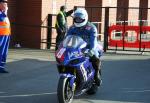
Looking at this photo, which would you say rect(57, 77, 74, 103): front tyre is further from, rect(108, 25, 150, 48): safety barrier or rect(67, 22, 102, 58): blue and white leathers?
rect(108, 25, 150, 48): safety barrier

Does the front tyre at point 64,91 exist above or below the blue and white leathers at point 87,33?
below

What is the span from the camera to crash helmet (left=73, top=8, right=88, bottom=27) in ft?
29.0

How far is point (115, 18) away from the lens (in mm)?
26266

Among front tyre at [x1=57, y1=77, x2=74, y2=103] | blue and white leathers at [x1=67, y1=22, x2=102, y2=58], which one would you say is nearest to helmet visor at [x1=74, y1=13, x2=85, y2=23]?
blue and white leathers at [x1=67, y1=22, x2=102, y2=58]

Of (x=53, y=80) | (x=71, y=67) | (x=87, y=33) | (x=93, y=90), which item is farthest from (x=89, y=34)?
(x=53, y=80)

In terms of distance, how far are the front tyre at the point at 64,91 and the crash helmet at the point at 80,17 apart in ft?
3.89

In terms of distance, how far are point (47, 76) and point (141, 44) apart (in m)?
8.12

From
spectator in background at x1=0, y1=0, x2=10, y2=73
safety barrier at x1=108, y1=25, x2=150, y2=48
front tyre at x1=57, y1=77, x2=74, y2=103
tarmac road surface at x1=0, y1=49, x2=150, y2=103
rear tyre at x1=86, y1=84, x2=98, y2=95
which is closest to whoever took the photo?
front tyre at x1=57, y1=77, x2=74, y2=103

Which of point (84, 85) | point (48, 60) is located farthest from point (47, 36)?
point (84, 85)

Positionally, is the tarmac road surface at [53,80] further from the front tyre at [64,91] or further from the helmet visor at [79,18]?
the helmet visor at [79,18]

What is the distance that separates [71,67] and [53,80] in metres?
2.84

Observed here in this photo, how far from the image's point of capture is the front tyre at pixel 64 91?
8.20 meters

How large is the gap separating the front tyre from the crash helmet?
46.7 inches

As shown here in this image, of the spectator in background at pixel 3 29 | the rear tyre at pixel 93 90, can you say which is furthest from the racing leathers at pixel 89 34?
the spectator in background at pixel 3 29
